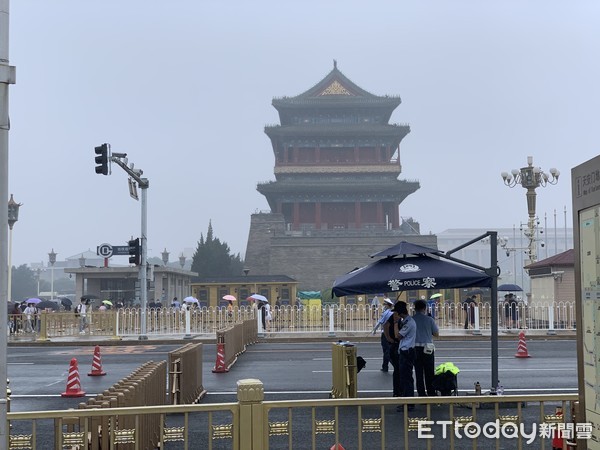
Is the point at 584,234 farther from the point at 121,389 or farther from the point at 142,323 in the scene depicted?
the point at 142,323

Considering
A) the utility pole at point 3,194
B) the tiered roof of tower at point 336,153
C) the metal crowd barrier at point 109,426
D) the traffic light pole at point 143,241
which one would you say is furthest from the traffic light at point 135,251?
the tiered roof of tower at point 336,153

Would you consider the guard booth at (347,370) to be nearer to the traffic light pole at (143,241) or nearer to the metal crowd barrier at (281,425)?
the metal crowd barrier at (281,425)

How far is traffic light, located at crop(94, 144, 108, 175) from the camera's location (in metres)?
24.0

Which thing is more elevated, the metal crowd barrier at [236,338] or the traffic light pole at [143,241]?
the traffic light pole at [143,241]

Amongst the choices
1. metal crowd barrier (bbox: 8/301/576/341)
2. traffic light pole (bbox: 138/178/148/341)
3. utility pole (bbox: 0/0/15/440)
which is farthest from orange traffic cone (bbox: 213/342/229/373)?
utility pole (bbox: 0/0/15/440)

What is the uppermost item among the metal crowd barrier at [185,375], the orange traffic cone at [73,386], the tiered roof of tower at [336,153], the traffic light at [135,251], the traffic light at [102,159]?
the tiered roof of tower at [336,153]

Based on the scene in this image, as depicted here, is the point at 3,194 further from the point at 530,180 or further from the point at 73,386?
the point at 530,180

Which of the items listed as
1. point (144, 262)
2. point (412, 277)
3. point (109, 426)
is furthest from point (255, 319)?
point (109, 426)

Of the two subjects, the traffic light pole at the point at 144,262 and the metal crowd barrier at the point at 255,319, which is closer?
the traffic light pole at the point at 144,262

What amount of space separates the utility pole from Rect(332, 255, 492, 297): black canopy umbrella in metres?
Answer: 7.31

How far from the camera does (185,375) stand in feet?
40.0

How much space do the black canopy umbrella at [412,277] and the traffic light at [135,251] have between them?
1610cm

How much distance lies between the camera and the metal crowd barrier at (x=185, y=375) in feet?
37.8

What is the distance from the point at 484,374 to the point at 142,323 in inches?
585
